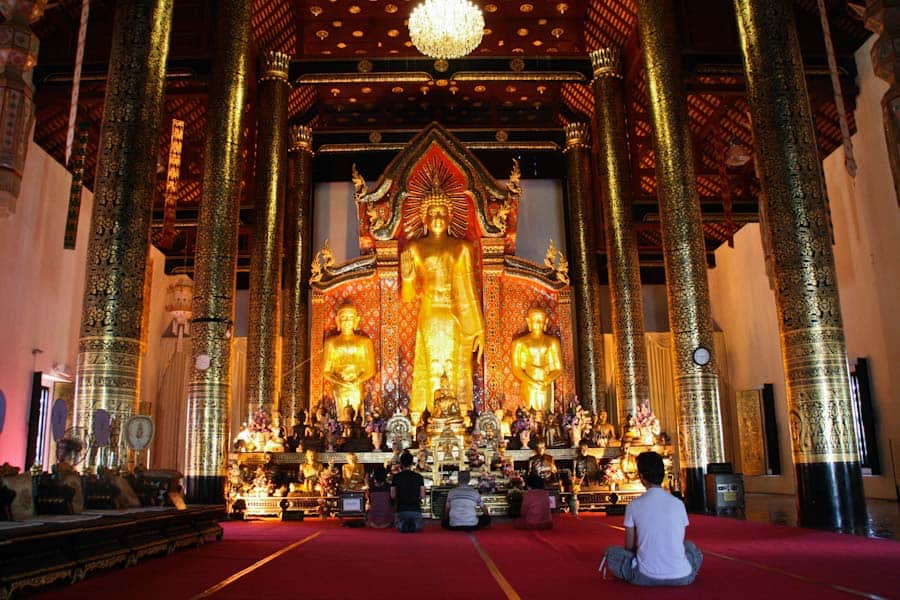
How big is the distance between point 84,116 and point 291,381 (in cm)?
564

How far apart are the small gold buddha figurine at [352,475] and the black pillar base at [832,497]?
4.89m

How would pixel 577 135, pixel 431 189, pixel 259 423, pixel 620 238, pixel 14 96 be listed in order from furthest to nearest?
pixel 577 135
pixel 431 189
pixel 620 238
pixel 259 423
pixel 14 96

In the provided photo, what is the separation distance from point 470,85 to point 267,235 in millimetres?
6112

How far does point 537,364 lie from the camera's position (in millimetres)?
12562

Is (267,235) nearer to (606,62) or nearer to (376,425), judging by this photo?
(376,425)

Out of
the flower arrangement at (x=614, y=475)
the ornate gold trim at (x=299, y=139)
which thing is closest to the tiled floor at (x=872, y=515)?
the flower arrangement at (x=614, y=475)

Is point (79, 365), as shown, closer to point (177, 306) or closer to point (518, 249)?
point (177, 306)

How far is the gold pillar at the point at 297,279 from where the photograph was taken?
13242 millimetres

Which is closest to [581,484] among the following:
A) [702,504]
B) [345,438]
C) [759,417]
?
[702,504]

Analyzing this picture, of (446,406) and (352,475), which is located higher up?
(446,406)

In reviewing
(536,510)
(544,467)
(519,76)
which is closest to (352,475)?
(544,467)

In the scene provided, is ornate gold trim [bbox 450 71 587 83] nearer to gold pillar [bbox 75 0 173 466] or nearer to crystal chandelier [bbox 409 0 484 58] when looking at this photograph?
crystal chandelier [bbox 409 0 484 58]

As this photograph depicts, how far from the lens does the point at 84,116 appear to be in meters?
12.4

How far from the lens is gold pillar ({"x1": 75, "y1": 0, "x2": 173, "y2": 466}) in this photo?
652 centimetres
